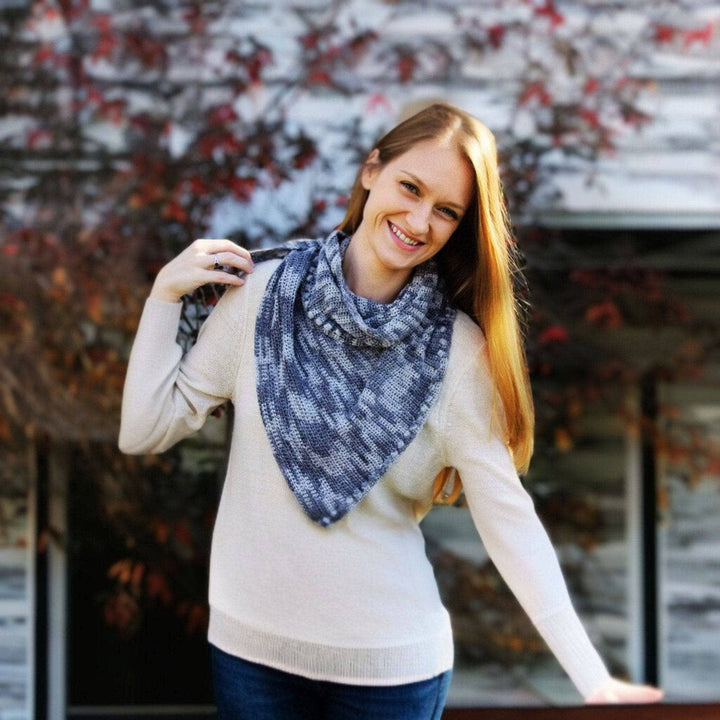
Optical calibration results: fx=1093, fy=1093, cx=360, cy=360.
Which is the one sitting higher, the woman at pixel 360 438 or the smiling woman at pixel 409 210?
the smiling woman at pixel 409 210

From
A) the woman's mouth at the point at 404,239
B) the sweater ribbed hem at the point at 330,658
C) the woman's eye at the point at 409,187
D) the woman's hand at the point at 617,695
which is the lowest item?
the woman's hand at the point at 617,695

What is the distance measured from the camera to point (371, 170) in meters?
1.80

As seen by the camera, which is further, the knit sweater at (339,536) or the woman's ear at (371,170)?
the woman's ear at (371,170)

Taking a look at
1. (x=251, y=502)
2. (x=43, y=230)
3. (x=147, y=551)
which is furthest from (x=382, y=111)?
(x=251, y=502)

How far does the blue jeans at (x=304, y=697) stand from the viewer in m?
1.68

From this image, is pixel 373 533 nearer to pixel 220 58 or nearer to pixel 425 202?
pixel 425 202

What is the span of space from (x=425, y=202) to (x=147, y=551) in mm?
1984

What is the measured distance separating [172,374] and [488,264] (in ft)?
1.72

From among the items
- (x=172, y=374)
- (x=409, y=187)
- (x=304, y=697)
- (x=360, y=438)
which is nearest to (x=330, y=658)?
(x=304, y=697)

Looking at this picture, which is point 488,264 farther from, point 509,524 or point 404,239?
point 509,524

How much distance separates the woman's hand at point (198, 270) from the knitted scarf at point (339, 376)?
0.24 feet

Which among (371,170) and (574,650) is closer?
(574,650)

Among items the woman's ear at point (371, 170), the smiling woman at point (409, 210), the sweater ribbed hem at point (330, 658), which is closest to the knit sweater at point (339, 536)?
the sweater ribbed hem at point (330, 658)

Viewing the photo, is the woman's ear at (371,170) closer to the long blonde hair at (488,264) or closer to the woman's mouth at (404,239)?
the long blonde hair at (488,264)
